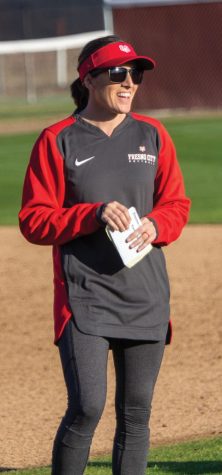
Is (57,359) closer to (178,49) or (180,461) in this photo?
(180,461)

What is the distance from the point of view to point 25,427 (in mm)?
7555

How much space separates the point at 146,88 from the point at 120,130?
22.9 meters

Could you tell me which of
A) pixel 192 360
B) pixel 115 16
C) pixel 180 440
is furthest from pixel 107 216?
pixel 115 16

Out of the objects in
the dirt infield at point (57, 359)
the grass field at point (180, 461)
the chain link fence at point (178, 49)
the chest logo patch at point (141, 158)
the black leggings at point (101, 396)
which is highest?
the chest logo patch at point (141, 158)

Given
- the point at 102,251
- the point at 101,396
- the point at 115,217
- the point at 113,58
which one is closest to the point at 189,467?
the point at 101,396

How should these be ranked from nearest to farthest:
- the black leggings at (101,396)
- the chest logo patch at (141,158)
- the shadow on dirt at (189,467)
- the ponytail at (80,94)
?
the black leggings at (101,396), the chest logo patch at (141,158), the ponytail at (80,94), the shadow on dirt at (189,467)

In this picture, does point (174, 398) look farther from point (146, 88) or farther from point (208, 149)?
point (146, 88)

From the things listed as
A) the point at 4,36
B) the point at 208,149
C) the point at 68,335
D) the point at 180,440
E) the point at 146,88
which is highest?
the point at 68,335

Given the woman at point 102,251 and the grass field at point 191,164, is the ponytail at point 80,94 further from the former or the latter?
the grass field at point 191,164

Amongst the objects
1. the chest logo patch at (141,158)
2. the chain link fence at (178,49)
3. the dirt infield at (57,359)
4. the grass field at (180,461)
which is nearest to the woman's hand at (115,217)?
the chest logo patch at (141,158)

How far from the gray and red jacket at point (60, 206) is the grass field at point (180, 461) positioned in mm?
1569

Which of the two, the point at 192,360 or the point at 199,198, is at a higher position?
the point at 192,360

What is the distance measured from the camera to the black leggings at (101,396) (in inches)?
179

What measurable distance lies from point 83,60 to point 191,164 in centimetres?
1350
